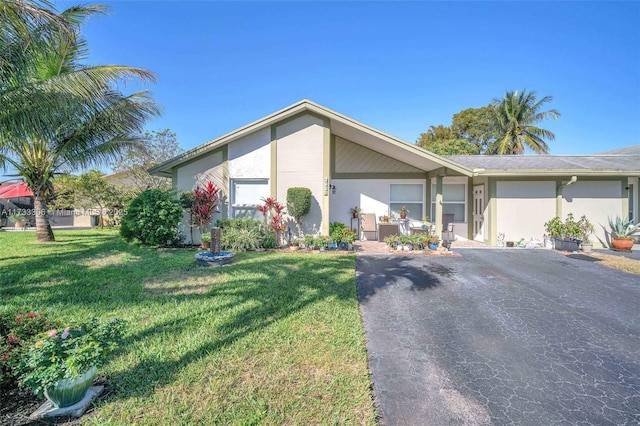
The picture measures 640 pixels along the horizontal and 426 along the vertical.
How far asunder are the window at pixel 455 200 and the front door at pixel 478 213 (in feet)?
1.31

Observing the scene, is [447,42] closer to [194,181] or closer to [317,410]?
[194,181]

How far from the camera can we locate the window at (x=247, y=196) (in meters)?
10.2

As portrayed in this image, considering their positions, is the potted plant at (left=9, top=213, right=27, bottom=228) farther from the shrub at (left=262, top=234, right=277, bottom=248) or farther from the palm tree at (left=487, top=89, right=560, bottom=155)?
the palm tree at (left=487, top=89, right=560, bottom=155)

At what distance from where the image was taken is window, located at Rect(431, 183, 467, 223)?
12008mm

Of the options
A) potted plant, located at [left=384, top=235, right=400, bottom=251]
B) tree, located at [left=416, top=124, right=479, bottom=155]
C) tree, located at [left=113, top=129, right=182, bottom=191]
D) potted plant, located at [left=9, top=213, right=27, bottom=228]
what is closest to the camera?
potted plant, located at [left=384, top=235, right=400, bottom=251]

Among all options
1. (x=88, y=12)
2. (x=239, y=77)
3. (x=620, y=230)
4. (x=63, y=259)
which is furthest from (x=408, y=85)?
(x=63, y=259)

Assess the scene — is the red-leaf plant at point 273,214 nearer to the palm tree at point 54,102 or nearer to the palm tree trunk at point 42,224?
the palm tree at point 54,102

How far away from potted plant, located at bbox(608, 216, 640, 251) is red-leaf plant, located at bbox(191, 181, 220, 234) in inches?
545

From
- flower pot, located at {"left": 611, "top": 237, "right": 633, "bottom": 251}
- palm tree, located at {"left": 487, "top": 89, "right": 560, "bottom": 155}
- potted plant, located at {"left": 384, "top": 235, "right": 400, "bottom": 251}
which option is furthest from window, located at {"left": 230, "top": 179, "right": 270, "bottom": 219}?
palm tree, located at {"left": 487, "top": 89, "right": 560, "bottom": 155}

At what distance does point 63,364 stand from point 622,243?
559 inches

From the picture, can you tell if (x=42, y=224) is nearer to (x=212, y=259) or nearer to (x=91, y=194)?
(x=91, y=194)

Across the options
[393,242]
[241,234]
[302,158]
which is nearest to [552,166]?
[393,242]

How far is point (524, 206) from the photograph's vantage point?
10.3 meters

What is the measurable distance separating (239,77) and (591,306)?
586 inches
